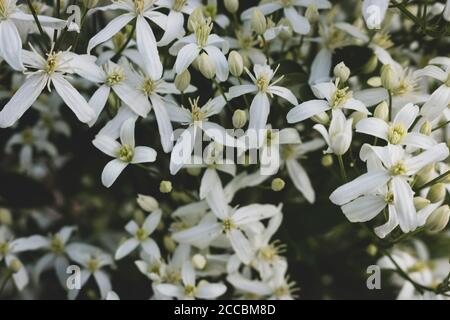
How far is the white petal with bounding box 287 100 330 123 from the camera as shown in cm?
86

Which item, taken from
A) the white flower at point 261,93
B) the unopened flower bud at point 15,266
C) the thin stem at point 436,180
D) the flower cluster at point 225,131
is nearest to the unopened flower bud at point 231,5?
the flower cluster at point 225,131

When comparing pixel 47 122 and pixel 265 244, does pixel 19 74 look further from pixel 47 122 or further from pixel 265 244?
pixel 265 244

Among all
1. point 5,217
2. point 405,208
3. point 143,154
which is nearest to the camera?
point 405,208

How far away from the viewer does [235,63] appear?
34.5 inches

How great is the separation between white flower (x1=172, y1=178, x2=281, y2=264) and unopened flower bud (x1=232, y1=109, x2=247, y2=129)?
10 centimetres

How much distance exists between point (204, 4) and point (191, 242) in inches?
13.7

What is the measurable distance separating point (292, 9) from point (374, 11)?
0.15m

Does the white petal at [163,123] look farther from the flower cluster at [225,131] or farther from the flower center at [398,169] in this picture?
the flower center at [398,169]

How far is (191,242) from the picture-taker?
96 cm

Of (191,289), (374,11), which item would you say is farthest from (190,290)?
(374,11)

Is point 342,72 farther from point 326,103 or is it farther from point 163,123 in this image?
point 163,123

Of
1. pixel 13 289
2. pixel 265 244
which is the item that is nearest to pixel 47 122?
pixel 13 289

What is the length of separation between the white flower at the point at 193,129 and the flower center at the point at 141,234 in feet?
0.54

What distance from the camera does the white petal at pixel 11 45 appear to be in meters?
0.83
